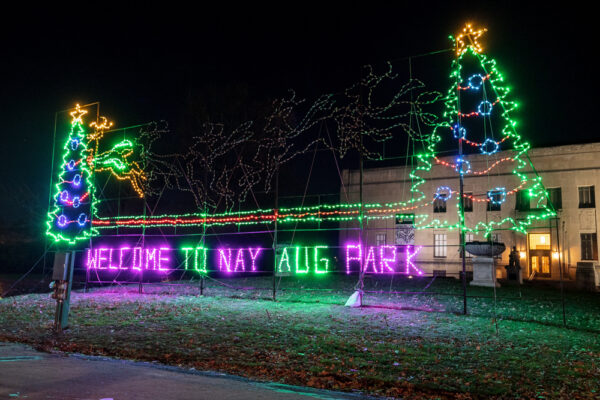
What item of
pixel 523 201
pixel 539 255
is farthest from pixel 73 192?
pixel 539 255

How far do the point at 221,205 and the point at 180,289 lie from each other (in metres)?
9.83

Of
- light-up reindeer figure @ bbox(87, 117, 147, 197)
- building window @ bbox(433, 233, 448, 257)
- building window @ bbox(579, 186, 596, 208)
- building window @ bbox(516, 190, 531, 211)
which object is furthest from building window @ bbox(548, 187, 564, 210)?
light-up reindeer figure @ bbox(87, 117, 147, 197)

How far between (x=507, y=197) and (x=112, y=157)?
21.3 meters

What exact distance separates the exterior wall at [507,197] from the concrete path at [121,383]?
18.9m

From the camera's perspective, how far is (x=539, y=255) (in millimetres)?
26094

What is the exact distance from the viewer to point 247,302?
1297 centimetres

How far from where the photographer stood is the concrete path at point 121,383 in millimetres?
4660

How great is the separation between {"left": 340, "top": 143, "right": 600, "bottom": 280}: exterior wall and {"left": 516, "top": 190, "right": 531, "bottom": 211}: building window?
0.85 feet

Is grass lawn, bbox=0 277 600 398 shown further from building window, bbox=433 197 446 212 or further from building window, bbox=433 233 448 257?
building window, bbox=433 197 446 212

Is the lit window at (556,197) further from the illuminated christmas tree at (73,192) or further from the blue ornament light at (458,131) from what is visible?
the illuminated christmas tree at (73,192)

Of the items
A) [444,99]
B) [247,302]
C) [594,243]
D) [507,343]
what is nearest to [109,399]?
[507,343]

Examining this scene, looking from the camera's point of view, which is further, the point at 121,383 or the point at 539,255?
the point at 539,255

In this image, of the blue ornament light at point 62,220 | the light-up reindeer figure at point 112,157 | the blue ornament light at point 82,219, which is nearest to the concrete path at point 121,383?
the blue ornament light at point 82,219

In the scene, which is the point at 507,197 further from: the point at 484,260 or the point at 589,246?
the point at 484,260
